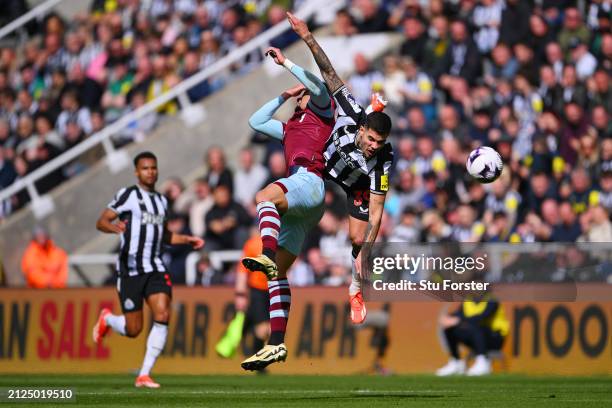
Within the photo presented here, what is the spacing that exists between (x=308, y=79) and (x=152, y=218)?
3.45 metres

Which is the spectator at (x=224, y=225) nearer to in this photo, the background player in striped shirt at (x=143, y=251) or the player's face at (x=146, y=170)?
the background player in striped shirt at (x=143, y=251)

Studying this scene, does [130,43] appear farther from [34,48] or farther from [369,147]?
[369,147]

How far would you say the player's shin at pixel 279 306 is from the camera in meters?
12.9

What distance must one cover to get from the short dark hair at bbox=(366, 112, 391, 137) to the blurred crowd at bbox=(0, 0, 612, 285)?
607cm

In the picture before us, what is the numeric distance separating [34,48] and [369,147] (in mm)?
16161

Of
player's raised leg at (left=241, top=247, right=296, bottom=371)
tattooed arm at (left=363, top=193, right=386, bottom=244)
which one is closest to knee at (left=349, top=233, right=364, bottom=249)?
tattooed arm at (left=363, top=193, right=386, bottom=244)

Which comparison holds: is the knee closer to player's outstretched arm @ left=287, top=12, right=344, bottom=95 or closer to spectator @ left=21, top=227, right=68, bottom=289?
player's outstretched arm @ left=287, top=12, right=344, bottom=95

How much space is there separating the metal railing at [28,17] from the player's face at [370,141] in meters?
16.0

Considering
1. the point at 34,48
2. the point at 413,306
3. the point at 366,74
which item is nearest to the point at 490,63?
the point at 366,74

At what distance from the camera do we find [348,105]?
42.7ft

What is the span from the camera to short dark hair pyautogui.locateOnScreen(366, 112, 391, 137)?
12586 millimetres

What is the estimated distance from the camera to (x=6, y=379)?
17453mm

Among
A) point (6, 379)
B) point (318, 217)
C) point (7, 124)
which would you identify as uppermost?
point (7, 124)

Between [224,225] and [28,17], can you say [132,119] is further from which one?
[28,17]
